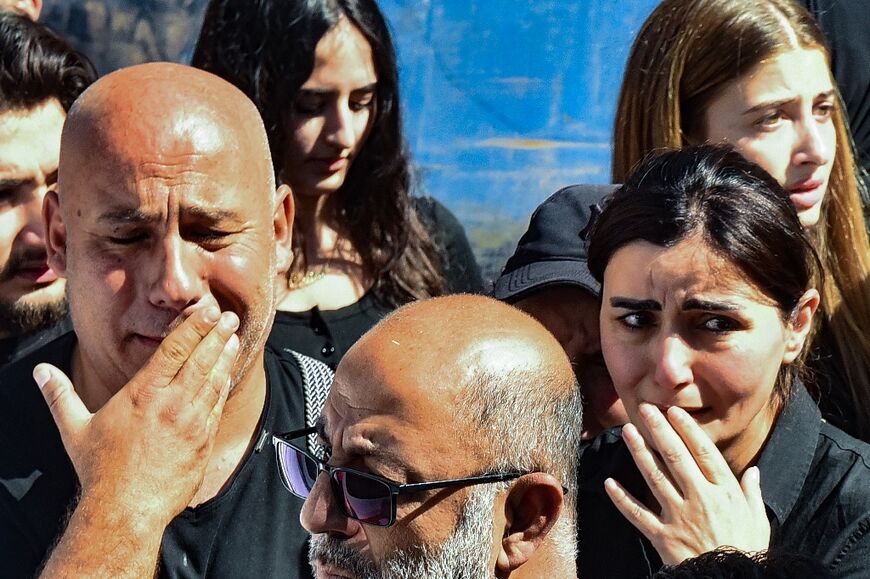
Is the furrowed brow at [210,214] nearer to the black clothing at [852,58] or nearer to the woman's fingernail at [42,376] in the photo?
the woman's fingernail at [42,376]

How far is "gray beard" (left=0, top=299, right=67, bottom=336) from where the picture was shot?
3557 mm

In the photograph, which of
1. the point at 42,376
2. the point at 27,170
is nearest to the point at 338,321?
the point at 27,170

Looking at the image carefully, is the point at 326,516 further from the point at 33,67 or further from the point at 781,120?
the point at 33,67

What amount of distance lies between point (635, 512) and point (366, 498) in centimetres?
58

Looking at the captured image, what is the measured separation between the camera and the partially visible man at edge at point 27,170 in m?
3.49

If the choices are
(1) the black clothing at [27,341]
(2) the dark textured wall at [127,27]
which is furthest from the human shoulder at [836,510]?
(2) the dark textured wall at [127,27]

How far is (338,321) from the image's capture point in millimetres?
3662

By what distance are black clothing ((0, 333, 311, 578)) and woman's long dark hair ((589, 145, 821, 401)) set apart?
0.86 metres

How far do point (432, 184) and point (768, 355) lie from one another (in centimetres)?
201

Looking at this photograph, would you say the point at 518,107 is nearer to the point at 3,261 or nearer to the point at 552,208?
the point at 552,208

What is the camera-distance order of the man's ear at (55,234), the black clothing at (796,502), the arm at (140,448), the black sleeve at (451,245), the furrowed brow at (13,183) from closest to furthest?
the arm at (140,448), the black clothing at (796,502), the man's ear at (55,234), the furrowed brow at (13,183), the black sleeve at (451,245)

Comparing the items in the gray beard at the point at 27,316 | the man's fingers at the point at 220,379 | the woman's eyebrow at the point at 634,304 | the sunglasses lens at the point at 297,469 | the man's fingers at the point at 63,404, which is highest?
the woman's eyebrow at the point at 634,304

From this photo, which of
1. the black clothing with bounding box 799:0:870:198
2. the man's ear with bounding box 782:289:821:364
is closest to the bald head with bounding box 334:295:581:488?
the man's ear with bounding box 782:289:821:364

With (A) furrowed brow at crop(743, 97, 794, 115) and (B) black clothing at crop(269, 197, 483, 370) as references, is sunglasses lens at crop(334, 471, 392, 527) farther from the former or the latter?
(A) furrowed brow at crop(743, 97, 794, 115)
